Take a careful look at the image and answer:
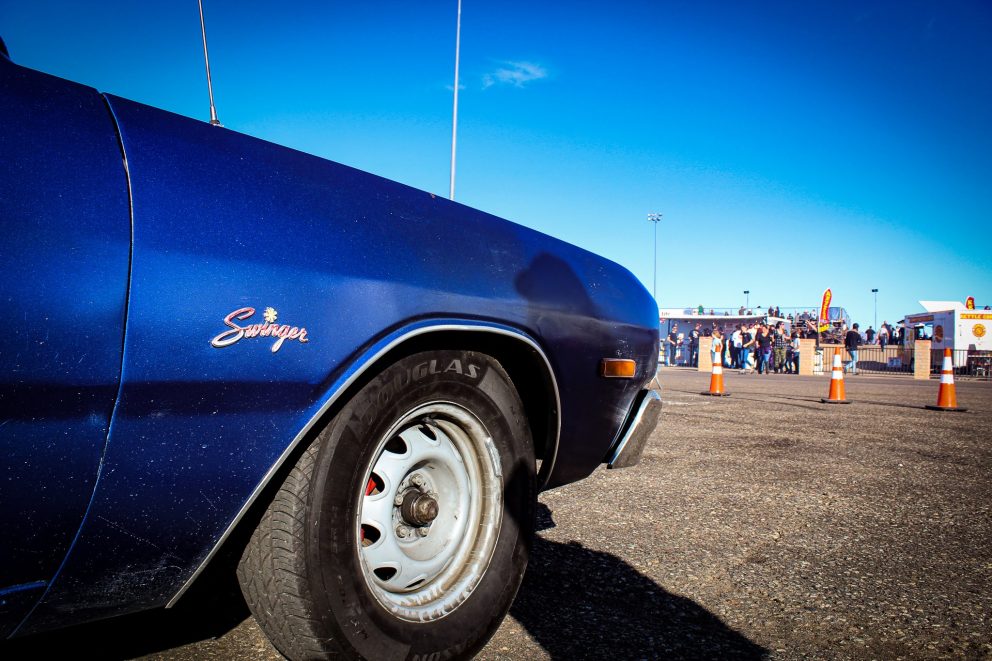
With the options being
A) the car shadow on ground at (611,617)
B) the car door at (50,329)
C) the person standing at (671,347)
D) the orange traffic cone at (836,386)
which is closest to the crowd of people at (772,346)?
the person standing at (671,347)

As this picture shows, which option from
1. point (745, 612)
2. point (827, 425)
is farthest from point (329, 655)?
point (827, 425)

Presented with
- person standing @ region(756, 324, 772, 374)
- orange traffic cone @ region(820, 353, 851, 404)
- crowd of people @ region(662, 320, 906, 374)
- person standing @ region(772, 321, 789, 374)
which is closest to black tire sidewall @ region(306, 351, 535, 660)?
orange traffic cone @ region(820, 353, 851, 404)

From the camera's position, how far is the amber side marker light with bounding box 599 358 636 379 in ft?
7.09

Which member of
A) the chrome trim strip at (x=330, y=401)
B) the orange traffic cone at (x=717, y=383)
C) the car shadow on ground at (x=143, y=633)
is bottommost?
the car shadow on ground at (x=143, y=633)

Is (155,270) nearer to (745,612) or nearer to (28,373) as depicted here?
(28,373)

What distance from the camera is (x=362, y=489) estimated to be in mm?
1424

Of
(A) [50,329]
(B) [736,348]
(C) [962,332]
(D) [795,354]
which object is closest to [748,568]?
(A) [50,329]

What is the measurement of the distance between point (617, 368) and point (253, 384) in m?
1.35

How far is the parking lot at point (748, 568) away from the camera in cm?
181

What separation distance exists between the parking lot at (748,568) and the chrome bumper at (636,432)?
428 millimetres

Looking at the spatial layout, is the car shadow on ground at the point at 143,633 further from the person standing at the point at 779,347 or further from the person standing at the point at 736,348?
the person standing at the point at 736,348

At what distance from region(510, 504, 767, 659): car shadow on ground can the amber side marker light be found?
2.50 ft

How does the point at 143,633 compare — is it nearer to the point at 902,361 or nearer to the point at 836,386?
the point at 836,386

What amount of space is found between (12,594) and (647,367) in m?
2.06
